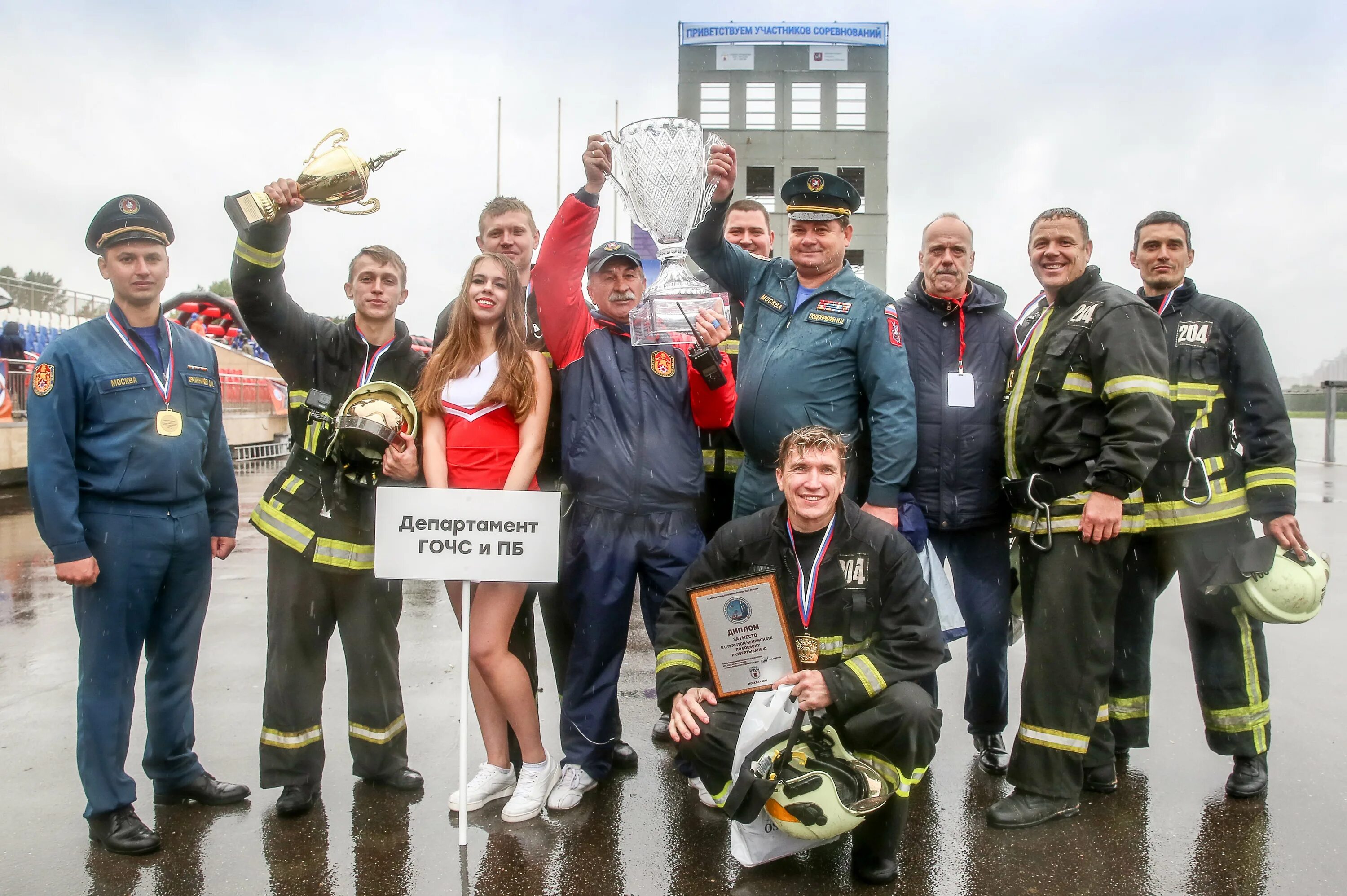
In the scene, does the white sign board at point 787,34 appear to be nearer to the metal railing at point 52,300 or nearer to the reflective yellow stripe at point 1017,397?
the metal railing at point 52,300

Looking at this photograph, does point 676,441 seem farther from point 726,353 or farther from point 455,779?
point 455,779

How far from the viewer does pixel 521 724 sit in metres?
3.52

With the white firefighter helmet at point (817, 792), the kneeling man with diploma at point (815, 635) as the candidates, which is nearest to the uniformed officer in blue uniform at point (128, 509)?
the kneeling man with diploma at point (815, 635)

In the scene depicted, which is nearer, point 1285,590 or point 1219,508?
point 1285,590

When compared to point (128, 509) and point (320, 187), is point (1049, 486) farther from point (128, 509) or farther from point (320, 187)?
point (128, 509)

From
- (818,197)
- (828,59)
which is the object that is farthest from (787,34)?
(818,197)

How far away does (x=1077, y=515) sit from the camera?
342cm

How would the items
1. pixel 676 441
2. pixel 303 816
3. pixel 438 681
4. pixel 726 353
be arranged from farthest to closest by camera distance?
1. pixel 438 681
2. pixel 726 353
3. pixel 676 441
4. pixel 303 816

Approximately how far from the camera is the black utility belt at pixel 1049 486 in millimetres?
3443

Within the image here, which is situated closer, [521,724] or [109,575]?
[109,575]

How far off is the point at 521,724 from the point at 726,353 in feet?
6.27

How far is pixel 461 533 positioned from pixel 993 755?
240cm

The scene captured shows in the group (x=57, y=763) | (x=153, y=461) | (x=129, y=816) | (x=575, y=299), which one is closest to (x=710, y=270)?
(x=575, y=299)

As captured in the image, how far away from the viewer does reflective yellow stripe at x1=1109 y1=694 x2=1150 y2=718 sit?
3883 mm
